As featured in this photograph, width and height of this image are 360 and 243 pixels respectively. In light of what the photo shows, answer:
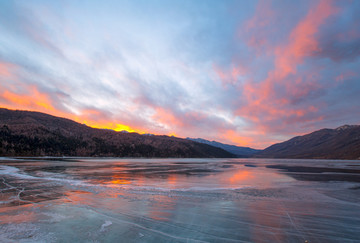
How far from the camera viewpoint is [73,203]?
964 centimetres

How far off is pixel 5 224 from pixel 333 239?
1061cm

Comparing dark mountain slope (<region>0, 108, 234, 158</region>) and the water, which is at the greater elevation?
dark mountain slope (<region>0, 108, 234, 158</region>)

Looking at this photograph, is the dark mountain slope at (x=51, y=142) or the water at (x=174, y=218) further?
the dark mountain slope at (x=51, y=142)

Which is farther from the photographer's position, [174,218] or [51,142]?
[51,142]

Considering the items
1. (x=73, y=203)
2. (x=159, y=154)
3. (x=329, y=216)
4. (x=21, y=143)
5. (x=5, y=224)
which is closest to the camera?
(x=5, y=224)

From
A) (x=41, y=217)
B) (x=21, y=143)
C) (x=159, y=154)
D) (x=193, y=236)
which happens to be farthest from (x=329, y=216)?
(x=159, y=154)

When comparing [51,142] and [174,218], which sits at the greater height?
[51,142]

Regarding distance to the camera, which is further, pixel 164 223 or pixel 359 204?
pixel 359 204

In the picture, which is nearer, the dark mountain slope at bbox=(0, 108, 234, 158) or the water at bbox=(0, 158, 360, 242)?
the water at bbox=(0, 158, 360, 242)

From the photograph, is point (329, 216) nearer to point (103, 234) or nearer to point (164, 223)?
point (164, 223)

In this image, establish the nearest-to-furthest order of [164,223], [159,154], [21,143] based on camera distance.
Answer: [164,223], [21,143], [159,154]

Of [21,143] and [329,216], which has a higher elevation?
[21,143]

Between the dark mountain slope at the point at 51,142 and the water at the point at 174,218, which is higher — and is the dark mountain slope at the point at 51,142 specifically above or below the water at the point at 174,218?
above

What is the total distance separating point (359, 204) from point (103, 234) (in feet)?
41.5
